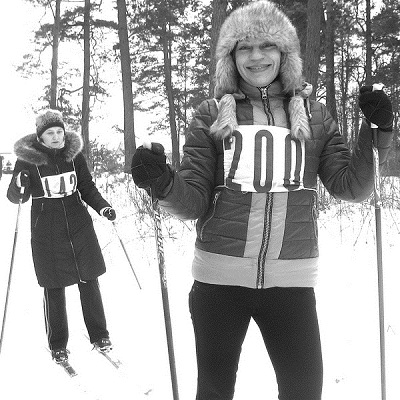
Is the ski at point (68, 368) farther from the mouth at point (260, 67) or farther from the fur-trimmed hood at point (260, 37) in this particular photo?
the mouth at point (260, 67)

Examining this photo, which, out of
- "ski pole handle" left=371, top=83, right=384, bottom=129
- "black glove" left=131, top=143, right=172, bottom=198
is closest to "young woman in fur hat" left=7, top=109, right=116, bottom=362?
"black glove" left=131, top=143, right=172, bottom=198

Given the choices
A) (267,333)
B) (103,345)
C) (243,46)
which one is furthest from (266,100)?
(103,345)

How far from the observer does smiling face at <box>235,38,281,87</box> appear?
1.79 meters

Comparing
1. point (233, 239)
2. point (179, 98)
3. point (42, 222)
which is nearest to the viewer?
point (233, 239)

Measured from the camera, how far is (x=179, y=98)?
78.2ft

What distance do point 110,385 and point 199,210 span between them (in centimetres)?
176

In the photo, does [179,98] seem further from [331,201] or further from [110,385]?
[110,385]

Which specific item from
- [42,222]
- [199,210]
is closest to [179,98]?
[42,222]

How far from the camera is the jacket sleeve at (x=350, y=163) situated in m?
1.68

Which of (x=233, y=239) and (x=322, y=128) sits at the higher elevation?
(x=322, y=128)

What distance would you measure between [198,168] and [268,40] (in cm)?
56

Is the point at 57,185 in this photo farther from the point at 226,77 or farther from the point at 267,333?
the point at 267,333

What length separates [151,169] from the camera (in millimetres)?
1557

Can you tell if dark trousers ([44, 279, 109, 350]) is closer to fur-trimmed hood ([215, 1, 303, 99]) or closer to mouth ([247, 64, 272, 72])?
fur-trimmed hood ([215, 1, 303, 99])
